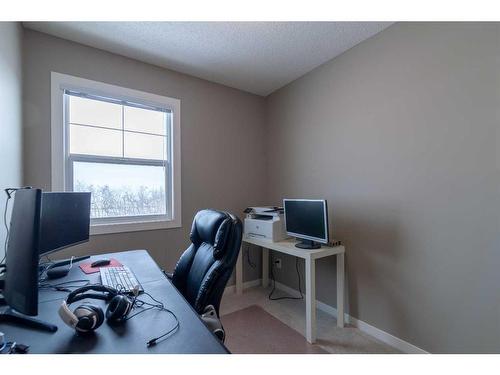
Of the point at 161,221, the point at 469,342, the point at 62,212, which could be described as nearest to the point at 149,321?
the point at 62,212

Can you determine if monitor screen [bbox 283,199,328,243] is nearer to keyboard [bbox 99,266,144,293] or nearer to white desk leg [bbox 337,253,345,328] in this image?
white desk leg [bbox 337,253,345,328]

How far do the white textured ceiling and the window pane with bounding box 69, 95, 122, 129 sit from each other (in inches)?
19.6

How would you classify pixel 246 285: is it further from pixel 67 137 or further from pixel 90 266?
pixel 67 137

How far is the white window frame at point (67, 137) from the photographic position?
1.94 meters

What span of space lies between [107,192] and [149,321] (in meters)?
1.73

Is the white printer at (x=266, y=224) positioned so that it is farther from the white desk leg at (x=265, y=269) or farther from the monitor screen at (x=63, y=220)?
the monitor screen at (x=63, y=220)

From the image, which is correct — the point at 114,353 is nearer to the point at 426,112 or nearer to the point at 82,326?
the point at 82,326

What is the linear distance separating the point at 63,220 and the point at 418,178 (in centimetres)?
243

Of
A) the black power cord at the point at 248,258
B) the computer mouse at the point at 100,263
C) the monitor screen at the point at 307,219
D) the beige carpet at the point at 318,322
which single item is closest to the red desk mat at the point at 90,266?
the computer mouse at the point at 100,263

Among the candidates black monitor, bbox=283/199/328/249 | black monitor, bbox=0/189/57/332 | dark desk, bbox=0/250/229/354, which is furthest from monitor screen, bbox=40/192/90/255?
black monitor, bbox=283/199/328/249

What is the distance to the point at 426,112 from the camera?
66.4 inches

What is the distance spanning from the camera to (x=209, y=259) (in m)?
1.33

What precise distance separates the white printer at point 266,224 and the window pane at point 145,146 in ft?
3.87

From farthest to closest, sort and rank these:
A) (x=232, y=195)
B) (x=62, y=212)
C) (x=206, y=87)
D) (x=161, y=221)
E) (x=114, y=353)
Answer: (x=232, y=195)
(x=206, y=87)
(x=161, y=221)
(x=62, y=212)
(x=114, y=353)
